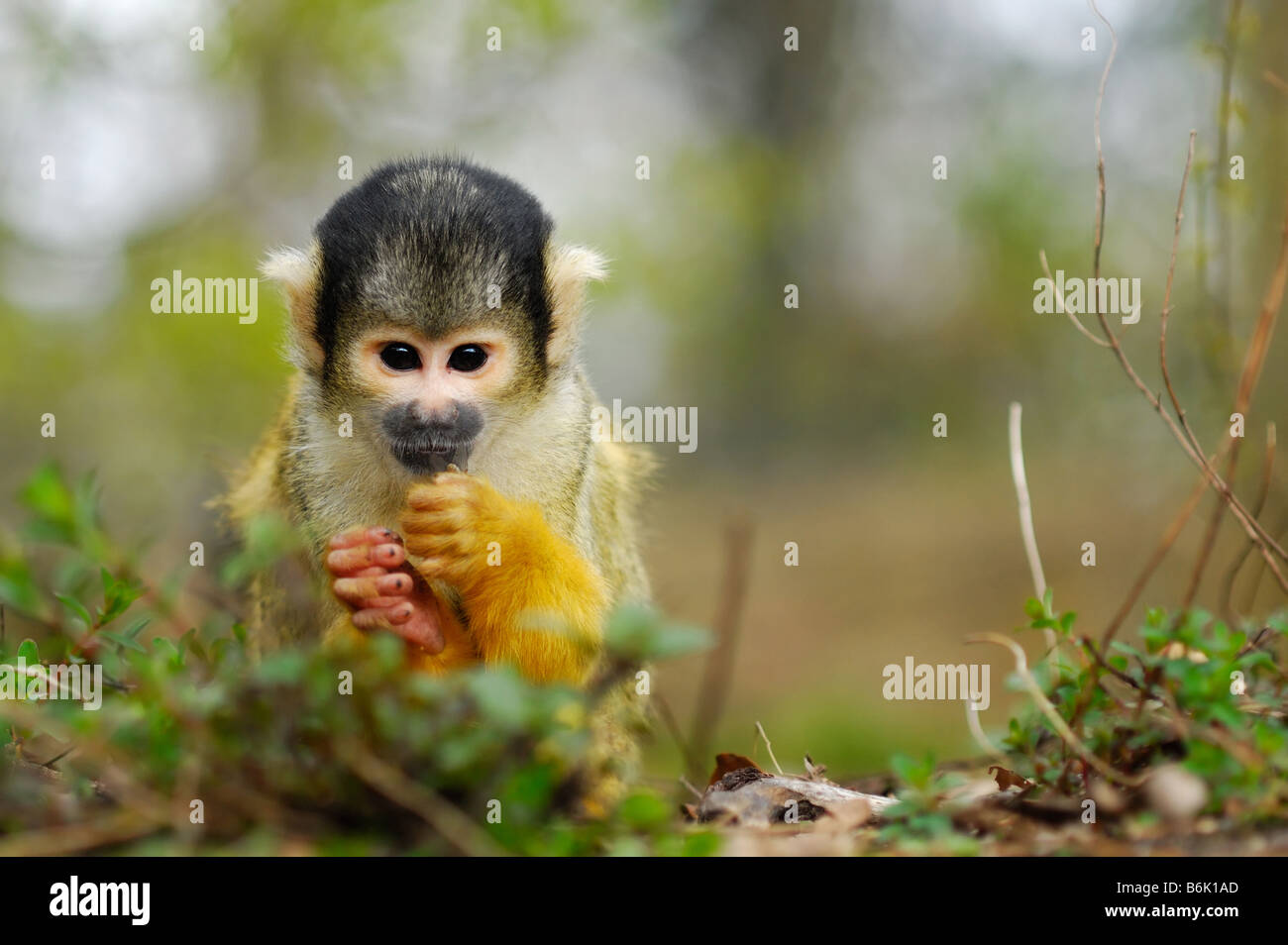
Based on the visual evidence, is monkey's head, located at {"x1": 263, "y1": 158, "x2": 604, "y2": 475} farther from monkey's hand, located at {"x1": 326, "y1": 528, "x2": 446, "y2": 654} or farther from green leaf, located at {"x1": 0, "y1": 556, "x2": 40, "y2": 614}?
green leaf, located at {"x1": 0, "y1": 556, "x2": 40, "y2": 614}

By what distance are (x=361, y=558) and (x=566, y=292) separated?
141 centimetres

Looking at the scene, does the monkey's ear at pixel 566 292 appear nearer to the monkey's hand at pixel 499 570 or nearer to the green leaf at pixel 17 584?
the monkey's hand at pixel 499 570

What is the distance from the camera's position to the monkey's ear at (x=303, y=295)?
377 centimetres

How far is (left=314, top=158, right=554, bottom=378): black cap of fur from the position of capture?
3.49m

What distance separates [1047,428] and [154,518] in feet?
30.7

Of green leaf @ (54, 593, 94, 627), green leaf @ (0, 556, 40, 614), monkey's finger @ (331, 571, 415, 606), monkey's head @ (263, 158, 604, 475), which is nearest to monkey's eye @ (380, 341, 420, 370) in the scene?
monkey's head @ (263, 158, 604, 475)

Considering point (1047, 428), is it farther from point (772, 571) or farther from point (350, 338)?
point (350, 338)

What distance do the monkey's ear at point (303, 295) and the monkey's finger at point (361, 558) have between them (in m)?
0.97

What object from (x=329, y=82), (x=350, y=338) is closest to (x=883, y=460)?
(x=329, y=82)

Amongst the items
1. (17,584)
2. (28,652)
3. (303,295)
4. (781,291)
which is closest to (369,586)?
(28,652)

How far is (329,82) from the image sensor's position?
10.9 metres

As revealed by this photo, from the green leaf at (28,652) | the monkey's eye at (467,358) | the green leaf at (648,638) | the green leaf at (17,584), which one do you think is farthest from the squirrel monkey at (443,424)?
the green leaf at (648,638)

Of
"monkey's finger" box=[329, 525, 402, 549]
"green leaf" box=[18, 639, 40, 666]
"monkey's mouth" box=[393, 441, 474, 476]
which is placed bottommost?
"green leaf" box=[18, 639, 40, 666]

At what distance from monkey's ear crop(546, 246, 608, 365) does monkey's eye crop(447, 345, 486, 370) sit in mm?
329
